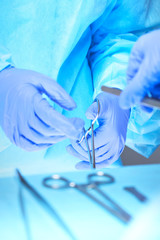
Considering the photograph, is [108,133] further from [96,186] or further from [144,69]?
[96,186]

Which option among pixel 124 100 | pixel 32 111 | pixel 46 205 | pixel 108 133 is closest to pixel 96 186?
pixel 46 205

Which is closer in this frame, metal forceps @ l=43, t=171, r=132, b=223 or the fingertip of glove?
metal forceps @ l=43, t=171, r=132, b=223

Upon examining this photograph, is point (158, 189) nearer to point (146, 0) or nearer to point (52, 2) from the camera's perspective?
point (52, 2)

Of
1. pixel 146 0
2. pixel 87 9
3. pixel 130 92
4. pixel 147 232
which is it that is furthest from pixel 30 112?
pixel 146 0

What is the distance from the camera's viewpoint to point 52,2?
46.3 inches

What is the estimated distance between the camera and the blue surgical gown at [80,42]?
119 cm

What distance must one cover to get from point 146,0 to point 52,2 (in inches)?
18.1

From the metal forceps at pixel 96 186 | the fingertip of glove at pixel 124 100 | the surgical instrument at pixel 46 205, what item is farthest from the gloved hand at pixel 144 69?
the surgical instrument at pixel 46 205

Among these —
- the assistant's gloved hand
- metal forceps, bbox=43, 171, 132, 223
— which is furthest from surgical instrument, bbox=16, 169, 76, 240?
the assistant's gloved hand

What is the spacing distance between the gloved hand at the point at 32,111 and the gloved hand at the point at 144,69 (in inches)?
11.0

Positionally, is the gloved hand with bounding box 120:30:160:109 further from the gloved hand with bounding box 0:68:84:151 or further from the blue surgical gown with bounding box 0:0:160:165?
the blue surgical gown with bounding box 0:0:160:165

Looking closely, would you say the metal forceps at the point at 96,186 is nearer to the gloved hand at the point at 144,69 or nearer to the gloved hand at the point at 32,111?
the gloved hand at the point at 144,69

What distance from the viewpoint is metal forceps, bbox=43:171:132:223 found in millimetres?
474

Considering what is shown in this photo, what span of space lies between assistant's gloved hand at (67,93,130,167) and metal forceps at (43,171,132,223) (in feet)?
1.92
